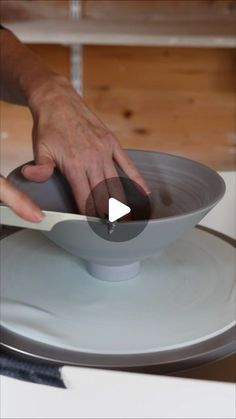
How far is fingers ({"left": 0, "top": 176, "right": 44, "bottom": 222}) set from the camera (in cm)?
61

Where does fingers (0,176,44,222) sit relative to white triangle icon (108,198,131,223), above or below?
above

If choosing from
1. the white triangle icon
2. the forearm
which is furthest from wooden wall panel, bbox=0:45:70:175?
the white triangle icon

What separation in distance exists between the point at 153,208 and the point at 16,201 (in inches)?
16.6

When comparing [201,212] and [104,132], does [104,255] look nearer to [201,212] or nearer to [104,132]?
[201,212]

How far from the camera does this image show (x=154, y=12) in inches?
92.0

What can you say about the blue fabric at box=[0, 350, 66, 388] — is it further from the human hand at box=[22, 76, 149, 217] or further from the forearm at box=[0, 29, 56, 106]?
the forearm at box=[0, 29, 56, 106]

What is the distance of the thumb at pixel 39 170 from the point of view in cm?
85

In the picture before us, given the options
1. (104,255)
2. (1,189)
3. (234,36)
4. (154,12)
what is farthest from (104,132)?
(154,12)

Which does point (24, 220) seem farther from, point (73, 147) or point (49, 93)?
point (49, 93)

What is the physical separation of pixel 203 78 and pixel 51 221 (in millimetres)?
1931

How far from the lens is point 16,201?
0.62 metres

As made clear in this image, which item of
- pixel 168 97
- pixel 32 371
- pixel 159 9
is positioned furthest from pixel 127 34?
pixel 32 371
